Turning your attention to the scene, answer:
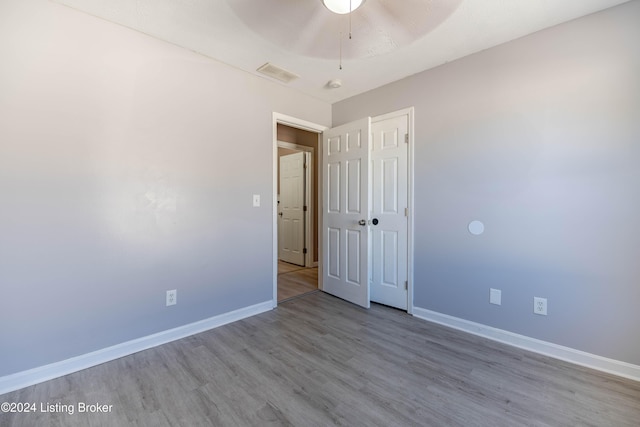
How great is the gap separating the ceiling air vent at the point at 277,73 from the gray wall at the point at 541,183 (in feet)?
4.19

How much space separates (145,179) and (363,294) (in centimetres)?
236

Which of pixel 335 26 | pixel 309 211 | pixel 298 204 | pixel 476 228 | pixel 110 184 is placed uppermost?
pixel 335 26

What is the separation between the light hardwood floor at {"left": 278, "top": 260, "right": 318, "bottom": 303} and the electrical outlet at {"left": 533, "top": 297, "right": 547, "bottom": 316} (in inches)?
90.5

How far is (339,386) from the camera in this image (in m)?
1.69

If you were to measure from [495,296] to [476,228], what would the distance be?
59 cm

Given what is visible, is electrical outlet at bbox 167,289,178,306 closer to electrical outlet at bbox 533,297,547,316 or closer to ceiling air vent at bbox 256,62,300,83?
ceiling air vent at bbox 256,62,300,83

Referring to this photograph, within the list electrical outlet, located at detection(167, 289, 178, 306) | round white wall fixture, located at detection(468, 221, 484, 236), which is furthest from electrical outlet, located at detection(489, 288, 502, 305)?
electrical outlet, located at detection(167, 289, 178, 306)

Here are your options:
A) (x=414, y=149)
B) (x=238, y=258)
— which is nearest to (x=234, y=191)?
(x=238, y=258)

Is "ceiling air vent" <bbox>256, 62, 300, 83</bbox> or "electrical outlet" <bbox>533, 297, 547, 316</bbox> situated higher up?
"ceiling air vent" <bbox>256, 62, 300, 83</bbox>

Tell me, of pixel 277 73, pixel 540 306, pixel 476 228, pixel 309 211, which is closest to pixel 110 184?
pixel 277 73

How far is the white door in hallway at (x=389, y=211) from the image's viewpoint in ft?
9.20

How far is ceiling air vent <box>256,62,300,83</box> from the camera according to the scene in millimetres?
2562

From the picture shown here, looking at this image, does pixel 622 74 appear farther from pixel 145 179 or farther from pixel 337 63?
pixel 145 179

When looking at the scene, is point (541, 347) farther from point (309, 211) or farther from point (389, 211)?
point (309, 211)
